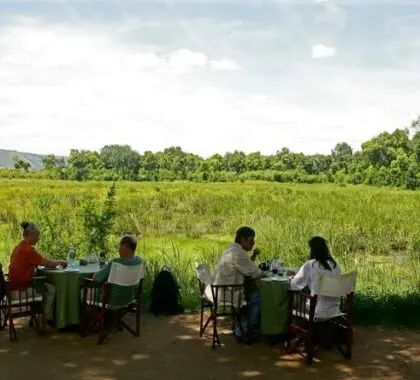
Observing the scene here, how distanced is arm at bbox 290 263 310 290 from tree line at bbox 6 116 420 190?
4644 cm

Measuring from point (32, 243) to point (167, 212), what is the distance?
15.3 m

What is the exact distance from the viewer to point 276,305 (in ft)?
17.4

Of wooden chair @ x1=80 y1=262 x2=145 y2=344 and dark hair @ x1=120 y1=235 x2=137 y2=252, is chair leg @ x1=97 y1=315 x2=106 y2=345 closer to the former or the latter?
wooden chair @ x1=80 y1=262 x2=145 y2=344

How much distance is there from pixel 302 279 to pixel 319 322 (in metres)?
0.46

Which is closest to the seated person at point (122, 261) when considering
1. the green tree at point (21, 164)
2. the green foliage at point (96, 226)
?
the green foliage at point (96, 226)

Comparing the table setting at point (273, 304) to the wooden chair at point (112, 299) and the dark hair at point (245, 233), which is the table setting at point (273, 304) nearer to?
the dark hair at point (245, 233)

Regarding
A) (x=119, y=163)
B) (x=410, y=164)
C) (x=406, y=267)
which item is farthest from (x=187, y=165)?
(x=406, y=267)

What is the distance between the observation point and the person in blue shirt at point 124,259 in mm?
5297

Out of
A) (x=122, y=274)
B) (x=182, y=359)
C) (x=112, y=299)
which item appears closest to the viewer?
(x=182, y=359)

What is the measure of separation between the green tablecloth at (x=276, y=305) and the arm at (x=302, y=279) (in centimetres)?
27

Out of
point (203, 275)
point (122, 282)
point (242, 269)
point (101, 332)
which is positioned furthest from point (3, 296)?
point (242, 269)

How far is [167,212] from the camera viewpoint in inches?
819

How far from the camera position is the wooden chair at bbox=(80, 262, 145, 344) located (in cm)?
521

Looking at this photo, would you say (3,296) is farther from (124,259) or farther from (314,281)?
(314,281)
